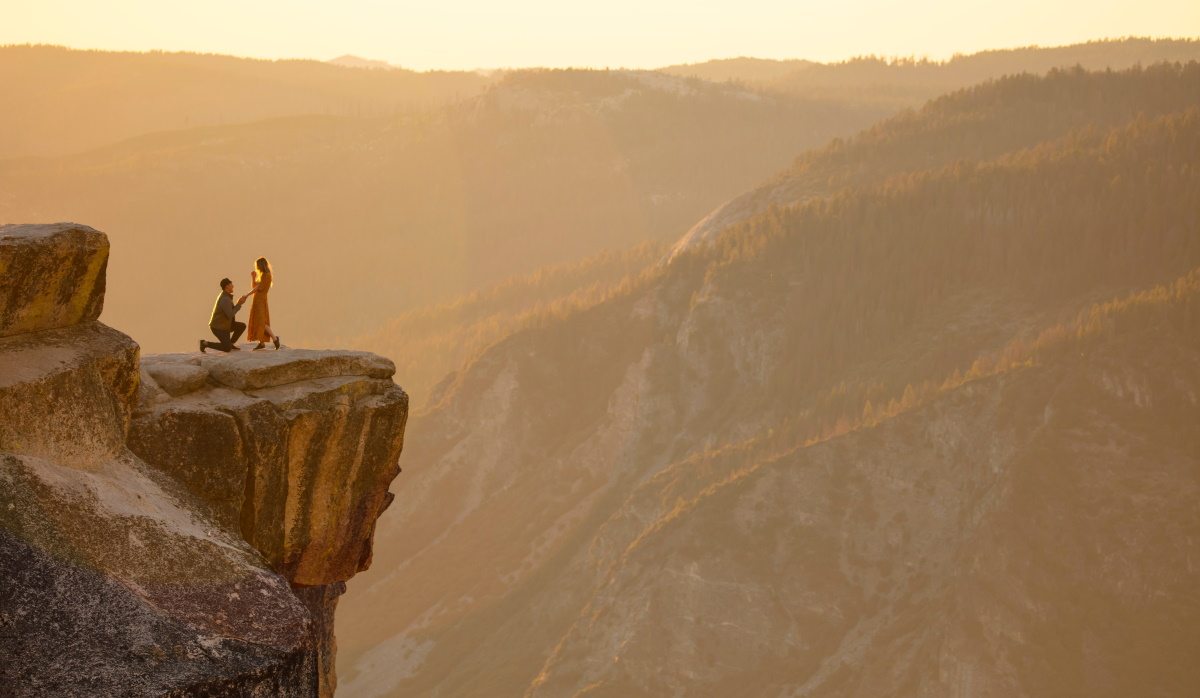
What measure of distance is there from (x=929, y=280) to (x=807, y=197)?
28.5 m

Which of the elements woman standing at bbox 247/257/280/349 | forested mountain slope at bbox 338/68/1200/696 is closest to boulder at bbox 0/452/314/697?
woman standing at bbox 247/257/280/349

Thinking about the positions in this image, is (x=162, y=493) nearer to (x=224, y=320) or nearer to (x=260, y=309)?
(x=224, y=320)

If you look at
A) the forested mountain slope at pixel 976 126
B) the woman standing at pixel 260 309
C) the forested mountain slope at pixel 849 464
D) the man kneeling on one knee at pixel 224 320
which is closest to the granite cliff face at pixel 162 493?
the man kneeling on one knee at pixel 224 320

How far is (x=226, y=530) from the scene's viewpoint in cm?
2225

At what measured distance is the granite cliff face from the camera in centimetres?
1745

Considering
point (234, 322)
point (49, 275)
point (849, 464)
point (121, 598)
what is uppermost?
point (49, 275)

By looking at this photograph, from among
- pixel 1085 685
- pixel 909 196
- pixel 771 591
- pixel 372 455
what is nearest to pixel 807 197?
pixel 909 196

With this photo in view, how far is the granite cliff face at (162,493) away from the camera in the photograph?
57.3ft

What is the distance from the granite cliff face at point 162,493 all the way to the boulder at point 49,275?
3cm

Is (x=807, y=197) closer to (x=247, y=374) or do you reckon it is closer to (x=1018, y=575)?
(x=1018, y=575)

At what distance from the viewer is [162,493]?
2188 cm

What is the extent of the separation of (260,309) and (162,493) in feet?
24.0

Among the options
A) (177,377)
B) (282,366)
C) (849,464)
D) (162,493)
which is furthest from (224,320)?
(849,464)

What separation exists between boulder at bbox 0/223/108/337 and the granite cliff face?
3 cm
